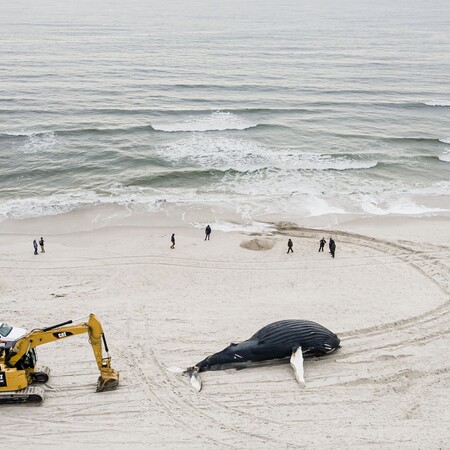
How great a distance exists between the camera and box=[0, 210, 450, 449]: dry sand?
42.2ft

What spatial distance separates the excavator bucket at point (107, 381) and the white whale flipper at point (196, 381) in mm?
2250

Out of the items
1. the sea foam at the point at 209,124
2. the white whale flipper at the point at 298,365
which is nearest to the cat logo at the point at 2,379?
the white whale flipper at the point at 298,365

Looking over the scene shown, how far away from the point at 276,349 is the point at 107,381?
5.27 meters

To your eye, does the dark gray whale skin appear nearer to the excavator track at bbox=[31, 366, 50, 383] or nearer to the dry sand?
the dry sand

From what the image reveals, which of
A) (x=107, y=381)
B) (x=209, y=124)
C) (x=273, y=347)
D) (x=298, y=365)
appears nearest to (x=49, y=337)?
(x=107, y=381)

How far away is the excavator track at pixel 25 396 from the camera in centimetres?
1348

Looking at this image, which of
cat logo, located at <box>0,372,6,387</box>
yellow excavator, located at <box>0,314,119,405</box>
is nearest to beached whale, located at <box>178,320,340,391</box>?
yellow excavator, located at <box>0,314,119,405</box>

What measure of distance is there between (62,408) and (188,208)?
1806 centimetres

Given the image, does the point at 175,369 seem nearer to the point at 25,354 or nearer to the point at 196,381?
the point at 196,381

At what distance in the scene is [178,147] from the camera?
3984cm

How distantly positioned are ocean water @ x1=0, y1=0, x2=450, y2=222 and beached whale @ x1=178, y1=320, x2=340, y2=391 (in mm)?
14369

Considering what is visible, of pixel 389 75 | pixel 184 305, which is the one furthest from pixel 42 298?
pixel 389 75

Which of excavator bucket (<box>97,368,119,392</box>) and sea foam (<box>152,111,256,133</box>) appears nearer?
excavator bucket (<box>97,368,119,392</box>)

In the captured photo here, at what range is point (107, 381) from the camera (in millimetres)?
13984
